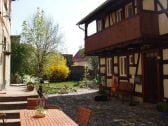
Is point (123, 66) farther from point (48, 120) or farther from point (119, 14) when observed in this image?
point (48, 120)

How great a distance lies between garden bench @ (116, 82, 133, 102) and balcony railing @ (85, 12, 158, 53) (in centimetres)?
231

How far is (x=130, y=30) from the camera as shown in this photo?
13.1 metres

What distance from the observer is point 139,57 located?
15.1 metres

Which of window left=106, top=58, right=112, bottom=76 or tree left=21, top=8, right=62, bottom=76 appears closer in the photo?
window left=106, top=58, right=112, bottom=76

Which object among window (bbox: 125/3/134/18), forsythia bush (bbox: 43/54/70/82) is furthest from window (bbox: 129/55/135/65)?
forsythia bush (bbox: 43/54/70/82)

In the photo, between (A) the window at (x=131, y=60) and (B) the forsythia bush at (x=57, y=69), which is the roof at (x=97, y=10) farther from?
(B) the forsythia bush at (x=57, y=69)

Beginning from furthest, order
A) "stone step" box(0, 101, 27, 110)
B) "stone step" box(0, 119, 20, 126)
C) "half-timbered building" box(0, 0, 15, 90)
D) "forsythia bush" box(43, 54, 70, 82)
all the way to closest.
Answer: "forsythia bush" box(43, 54, 70, 82) < "half-timbered building" box(0, 0, 15, 90) < "stone step" box(0, 101, 27, 110) < "stone step" box(0, 119, 20, 126)

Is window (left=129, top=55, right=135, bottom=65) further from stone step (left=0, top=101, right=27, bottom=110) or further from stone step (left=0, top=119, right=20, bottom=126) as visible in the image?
stone step (left=0, top=119, right=20, bottom=126)

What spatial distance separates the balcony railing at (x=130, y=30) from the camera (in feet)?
40.1

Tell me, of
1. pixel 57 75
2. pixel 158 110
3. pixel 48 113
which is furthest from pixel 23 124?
pixel 57 75

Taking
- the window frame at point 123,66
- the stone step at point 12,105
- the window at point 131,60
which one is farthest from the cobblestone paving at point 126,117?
the window frame at point 123,66

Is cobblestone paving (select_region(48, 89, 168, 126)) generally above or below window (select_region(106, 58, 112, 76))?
below

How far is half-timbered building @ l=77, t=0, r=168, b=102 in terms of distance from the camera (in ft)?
41.1

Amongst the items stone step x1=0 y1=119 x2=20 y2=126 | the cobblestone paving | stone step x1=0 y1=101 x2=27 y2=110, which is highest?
stone step x1=0 y1=101 x2=27 y2=110
